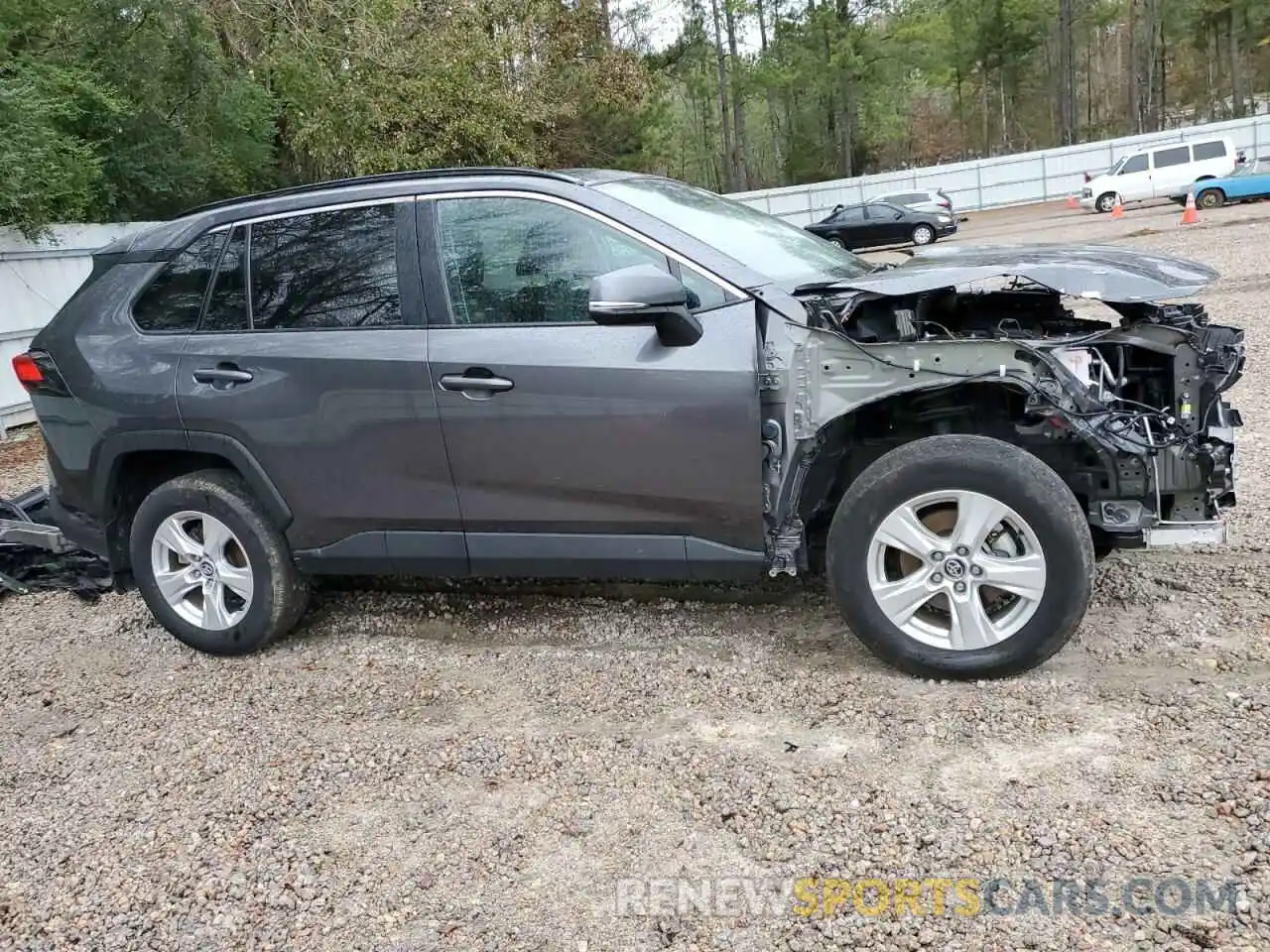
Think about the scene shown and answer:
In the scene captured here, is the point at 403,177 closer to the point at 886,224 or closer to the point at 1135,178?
the point at 886,224

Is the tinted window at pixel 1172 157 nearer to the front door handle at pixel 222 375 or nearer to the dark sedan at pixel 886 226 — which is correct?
the dark sedan at pixel 886 226

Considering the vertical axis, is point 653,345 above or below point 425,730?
above

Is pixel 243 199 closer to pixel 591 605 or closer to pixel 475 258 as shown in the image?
pixel 475 258

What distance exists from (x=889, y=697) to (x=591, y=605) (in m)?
1.52

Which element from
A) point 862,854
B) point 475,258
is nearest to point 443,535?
point 475,258

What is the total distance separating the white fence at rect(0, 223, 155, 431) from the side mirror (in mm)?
8945

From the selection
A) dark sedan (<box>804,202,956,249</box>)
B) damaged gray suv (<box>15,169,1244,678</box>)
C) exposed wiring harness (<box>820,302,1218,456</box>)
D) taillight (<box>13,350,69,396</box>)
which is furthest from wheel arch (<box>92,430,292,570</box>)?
dark sedan (<box>804,202,956,249</box>)

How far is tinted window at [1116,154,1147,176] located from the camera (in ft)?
86.4

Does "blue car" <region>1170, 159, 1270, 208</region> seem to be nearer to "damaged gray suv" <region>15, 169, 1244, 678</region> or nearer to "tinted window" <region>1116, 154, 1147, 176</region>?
"tinted window" <region>1116, 154, 1147, 176</region>

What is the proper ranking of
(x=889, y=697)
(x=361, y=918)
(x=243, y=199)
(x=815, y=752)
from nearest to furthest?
(x=361, y=918) < (x=815, y=752) < (x=889, y=697) < (x=243, y=199)

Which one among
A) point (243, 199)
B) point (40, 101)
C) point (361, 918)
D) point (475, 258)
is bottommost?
point (361, 918)

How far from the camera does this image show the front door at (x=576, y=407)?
343cm

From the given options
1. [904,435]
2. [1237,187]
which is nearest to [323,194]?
[904,435]

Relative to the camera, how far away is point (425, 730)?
3.58 meters
